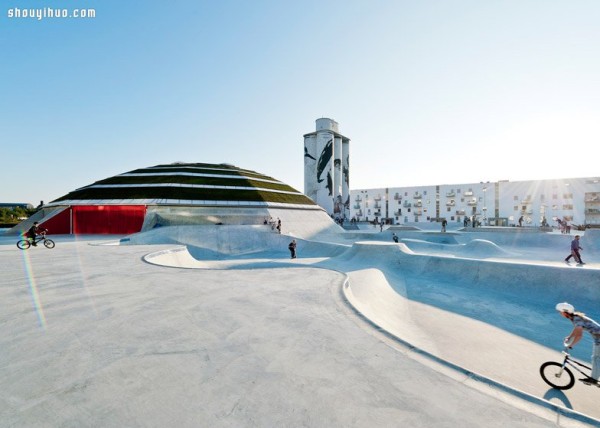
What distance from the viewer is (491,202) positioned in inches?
3250

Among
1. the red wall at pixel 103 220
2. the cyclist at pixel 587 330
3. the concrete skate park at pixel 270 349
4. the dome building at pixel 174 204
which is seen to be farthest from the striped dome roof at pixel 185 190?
the cyclist at pixel 587 330

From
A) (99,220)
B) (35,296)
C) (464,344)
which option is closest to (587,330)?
(464,344)

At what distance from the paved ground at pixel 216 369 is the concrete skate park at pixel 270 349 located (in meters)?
0.02

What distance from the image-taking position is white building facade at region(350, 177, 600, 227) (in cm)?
6944

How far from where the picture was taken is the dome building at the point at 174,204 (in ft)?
110

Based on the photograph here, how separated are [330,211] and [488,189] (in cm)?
5274

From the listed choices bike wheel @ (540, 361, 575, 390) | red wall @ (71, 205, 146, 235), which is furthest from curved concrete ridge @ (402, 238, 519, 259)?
red wall @ (71, 205, 146, 235)

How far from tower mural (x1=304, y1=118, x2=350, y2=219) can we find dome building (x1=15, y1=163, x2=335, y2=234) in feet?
67.0

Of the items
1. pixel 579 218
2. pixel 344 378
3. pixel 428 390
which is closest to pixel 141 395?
pixel 344 378

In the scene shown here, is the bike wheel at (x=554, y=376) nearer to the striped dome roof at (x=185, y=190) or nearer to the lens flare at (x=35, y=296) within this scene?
the lens flare at (x=35, y=296)

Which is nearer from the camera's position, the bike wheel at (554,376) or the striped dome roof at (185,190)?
the bike wheel at (554,376)

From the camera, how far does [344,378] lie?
3.84m

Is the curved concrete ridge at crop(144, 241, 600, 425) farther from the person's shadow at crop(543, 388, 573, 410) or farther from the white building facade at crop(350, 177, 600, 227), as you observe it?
the white building facade at crop(350, 177, 600, 227)

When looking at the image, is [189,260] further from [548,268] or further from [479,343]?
[548,268]
